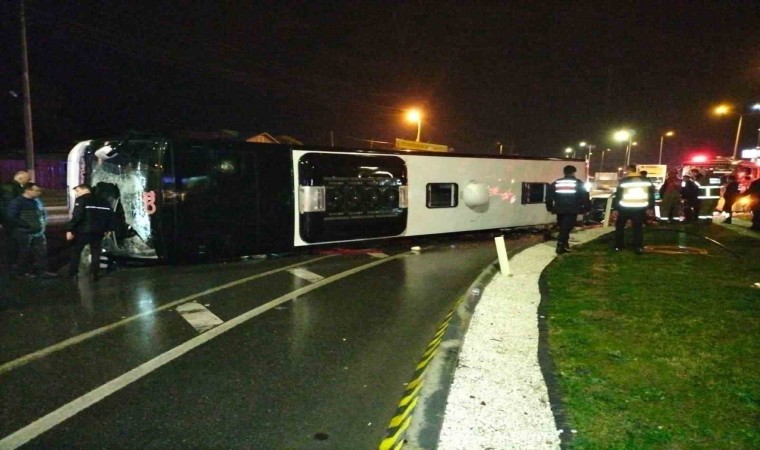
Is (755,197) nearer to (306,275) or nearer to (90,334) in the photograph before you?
(306,275)

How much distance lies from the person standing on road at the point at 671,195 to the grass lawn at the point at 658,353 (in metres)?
8.07

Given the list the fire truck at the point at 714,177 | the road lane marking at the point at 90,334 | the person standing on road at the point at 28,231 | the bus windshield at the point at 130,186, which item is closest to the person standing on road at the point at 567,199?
the road lane marking at the point at 90,334

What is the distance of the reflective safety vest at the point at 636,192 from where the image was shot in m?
10.6

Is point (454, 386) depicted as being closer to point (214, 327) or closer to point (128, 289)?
point (214, 327)

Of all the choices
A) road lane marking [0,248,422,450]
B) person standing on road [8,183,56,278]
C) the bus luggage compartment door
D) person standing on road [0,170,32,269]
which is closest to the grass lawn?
road lane marking [0,248,422,450]

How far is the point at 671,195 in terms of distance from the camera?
17219 mm

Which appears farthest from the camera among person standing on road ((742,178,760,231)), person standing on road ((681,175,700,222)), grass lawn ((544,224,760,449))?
person standing on road ((681,175,700,222))

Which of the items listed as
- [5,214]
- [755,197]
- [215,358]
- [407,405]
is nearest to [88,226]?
[5,214]

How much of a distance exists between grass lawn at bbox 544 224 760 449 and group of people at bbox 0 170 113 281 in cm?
732

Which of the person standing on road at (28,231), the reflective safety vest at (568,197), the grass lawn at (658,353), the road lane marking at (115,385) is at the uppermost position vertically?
the reflective safety vest at (568,197)

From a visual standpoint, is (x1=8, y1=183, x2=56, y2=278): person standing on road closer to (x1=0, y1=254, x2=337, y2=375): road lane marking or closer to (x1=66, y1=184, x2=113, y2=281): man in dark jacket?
(x1=66, y1=184, x2=113, y2=281): man in dark jacket

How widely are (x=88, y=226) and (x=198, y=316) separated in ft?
11.1

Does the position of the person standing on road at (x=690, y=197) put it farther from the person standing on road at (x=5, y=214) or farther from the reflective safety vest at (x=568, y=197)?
the person standing on road at (x=5, y=214)

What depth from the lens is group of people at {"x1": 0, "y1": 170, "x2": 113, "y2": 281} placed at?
345 inches
